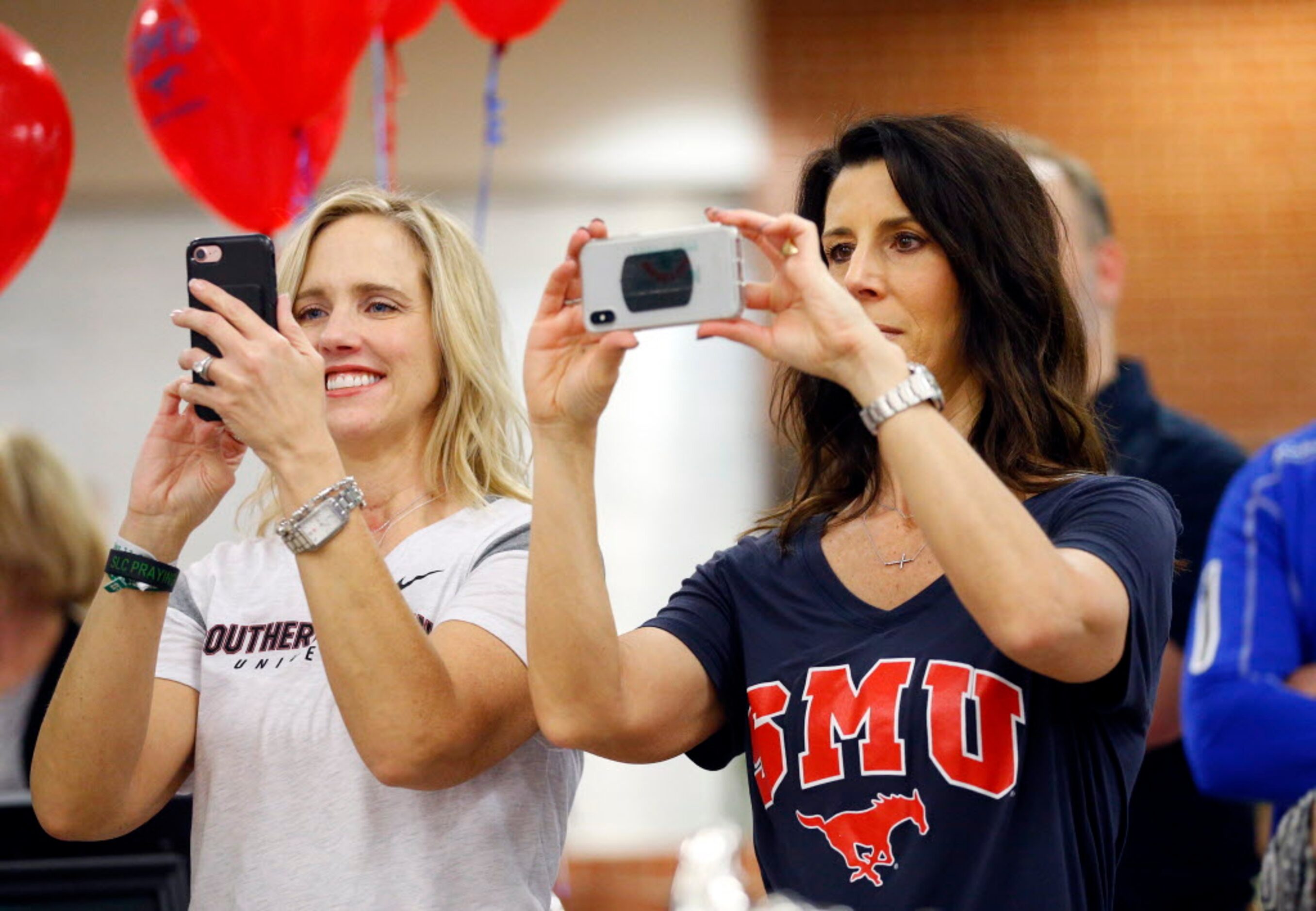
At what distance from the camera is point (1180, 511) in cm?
188

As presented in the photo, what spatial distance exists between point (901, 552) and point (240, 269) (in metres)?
0.64

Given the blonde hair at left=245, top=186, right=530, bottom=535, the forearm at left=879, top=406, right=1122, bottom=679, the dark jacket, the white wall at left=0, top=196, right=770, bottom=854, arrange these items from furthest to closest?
the white wall at left=0, top=196, right=770, bottom=854 → the dark jacket → the blonde hair at left=245, top=186, right=530, bottom=535 → the forearm at left=879, top=406, right=1122, bottom=679

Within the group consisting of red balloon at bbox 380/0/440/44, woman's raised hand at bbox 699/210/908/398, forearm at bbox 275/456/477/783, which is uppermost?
red balloon at bbox 380/0/440/44

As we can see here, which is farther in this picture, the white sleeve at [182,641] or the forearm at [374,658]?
the white sleeve at [182,641]

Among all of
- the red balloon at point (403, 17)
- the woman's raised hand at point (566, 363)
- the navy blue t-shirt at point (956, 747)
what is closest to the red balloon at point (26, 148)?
the red balloon at point (403, 17)

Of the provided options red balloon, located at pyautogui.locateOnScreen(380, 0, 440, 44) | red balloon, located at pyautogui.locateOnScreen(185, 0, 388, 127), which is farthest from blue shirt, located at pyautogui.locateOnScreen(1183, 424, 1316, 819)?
red balloon, located at pyautogui.locateOnScreen(380, 0, 440, 44)

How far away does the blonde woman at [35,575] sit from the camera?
2.33 meters

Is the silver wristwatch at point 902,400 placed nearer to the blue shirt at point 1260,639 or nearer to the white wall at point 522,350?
the blue shirt at point 1260,639

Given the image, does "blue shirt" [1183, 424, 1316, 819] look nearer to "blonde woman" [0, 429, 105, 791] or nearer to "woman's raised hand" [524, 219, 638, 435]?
"woman's raised hand" [524, 219, 638, 435]

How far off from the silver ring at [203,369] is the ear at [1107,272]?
1.46 m

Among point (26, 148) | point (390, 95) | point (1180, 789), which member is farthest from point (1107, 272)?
point (26, 148)

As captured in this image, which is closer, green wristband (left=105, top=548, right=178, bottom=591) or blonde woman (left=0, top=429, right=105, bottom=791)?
green wristband (left=105, top=548, right=178, bottom=591)

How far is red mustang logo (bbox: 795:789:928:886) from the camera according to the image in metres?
1.18

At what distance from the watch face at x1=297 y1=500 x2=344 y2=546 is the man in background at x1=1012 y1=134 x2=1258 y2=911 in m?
0.97
